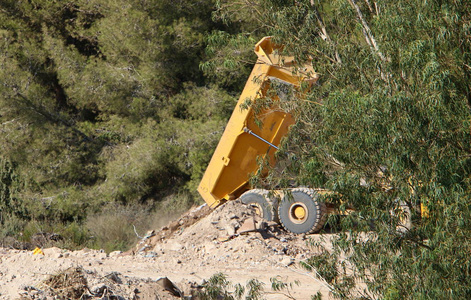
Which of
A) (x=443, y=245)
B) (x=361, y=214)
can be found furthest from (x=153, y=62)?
(x=443, y=245)

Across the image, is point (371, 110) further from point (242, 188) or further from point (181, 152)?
point (181, 152)

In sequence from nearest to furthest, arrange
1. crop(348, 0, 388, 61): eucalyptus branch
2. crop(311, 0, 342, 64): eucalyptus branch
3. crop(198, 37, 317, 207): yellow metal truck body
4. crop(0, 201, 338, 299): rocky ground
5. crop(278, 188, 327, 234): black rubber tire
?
crop(0, 201, 338, 299): rocky ground
crop(348, 0, 388, 61): eucalyptus branch
crop(311, 0, 342, 64): eucalyptus branch
crop(198, 37, 317, 207): yellow metal truck body
crop(278, 188, 327, 234): black rubber tire

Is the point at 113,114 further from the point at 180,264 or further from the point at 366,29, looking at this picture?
the point at 366,29

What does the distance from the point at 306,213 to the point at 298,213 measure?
9.2 inches

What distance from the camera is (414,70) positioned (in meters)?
7.09

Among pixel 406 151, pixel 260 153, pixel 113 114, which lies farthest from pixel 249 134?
pixel 113 114

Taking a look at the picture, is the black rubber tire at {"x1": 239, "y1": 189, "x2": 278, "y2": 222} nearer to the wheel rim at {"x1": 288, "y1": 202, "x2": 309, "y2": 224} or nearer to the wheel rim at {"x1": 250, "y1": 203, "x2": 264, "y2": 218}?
the wheel rim at {"x1": 250, "y1": 203, "x2": 264, "y2": 218}

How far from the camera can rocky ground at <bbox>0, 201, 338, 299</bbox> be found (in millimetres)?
7949

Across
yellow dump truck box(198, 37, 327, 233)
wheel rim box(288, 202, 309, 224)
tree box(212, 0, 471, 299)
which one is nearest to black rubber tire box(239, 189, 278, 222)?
yellow dump truck box(198, 37, 327, 233)

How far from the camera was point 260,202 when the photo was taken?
13.1 m

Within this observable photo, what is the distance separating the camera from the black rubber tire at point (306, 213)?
1243 centimetres

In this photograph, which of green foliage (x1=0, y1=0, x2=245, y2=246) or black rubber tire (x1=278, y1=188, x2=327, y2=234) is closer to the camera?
black rubber tire (x1=278, y1=188, x2=327, y2=234)

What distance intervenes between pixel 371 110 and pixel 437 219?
1.51m

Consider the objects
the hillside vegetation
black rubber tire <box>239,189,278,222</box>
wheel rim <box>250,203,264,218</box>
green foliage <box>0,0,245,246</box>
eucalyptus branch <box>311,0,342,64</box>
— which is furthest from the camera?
green foliage <box>0,0,245,246</box>
